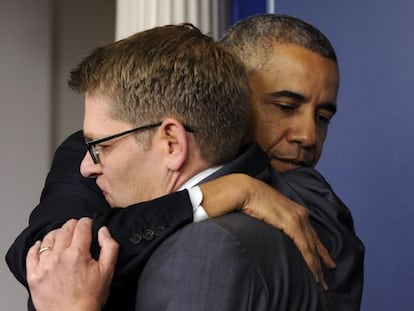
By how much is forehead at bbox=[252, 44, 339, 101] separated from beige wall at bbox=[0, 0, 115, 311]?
6.56ft

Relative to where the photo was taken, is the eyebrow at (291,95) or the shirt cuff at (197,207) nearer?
the shirt cuff at (197,207)

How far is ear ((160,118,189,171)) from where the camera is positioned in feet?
4.05

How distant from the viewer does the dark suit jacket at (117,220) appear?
119 cm

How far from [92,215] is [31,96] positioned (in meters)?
2.19

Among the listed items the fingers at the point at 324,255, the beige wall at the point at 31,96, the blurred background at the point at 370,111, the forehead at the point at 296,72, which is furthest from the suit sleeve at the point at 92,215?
the beige wall at the point at 31,96

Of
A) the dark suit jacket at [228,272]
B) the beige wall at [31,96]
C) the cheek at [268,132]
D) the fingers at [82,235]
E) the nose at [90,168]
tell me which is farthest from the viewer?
the beige wall at [31,96]

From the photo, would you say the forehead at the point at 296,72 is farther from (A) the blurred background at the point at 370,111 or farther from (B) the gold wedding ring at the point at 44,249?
(A) the blurred background at the point at 370,111

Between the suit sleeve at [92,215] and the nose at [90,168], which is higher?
the nose at [90,168]

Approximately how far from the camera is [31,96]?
3479 millimetres

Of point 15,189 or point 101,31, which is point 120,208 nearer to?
point 15,189

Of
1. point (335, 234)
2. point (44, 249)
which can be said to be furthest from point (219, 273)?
point (335, 234)

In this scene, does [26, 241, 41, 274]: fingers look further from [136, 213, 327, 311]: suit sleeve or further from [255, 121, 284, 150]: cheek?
[255, 121, 284, 150]: cheek

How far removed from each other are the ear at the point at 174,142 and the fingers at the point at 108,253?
0.13 metres

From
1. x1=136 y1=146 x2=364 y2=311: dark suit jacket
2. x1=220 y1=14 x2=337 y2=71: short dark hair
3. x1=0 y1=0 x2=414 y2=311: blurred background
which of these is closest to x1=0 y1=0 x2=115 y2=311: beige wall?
x1=0 y1=0 x2=414 y2=311: blurred background
